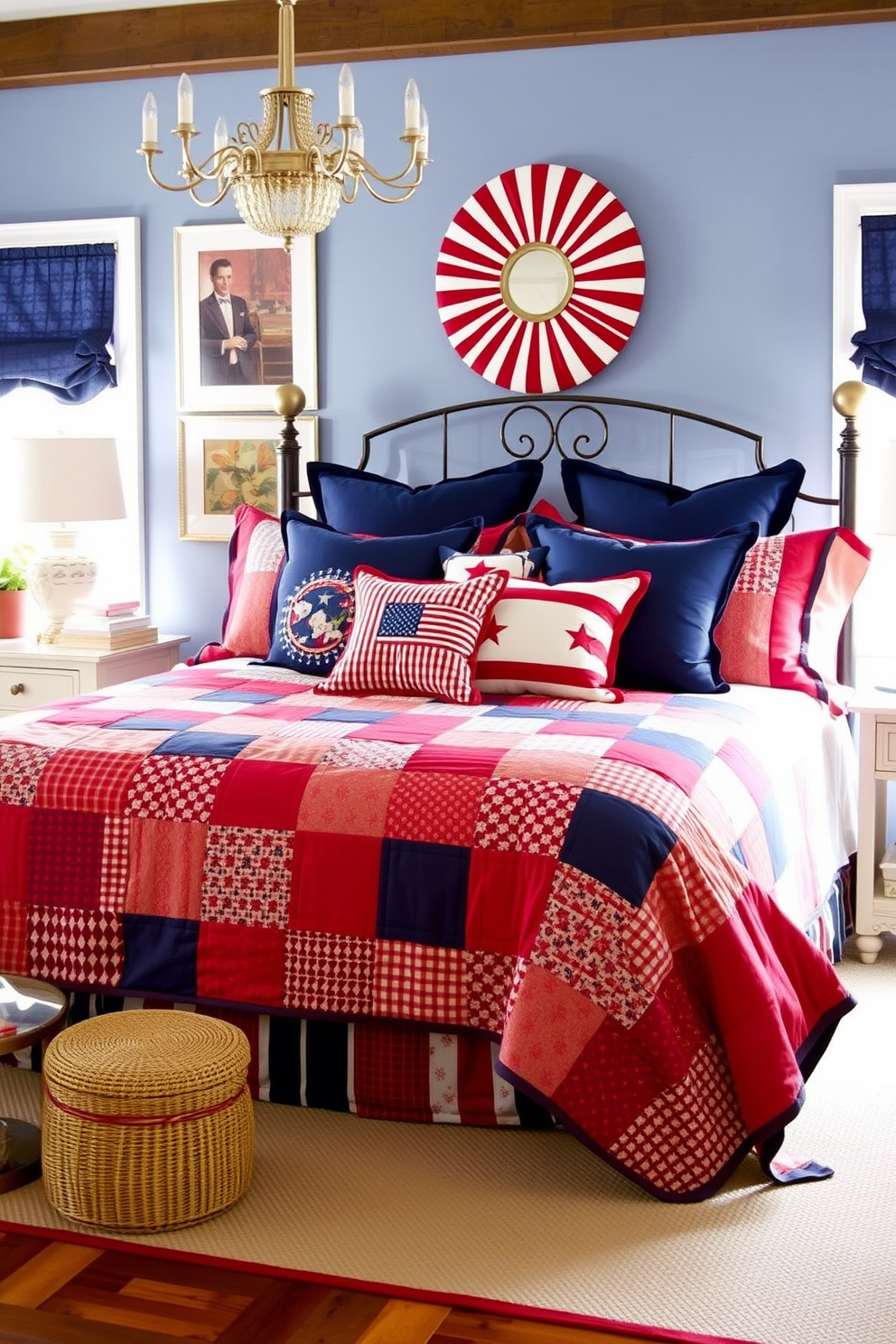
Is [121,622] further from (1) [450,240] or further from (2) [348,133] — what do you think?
(2) [348,133]

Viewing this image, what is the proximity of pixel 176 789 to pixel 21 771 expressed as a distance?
0.33 metres

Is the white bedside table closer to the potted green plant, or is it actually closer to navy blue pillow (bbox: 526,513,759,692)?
navy blue pillow (bbox: 526,513,759,692)

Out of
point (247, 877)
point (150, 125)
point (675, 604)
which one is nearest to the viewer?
point (247, 877)

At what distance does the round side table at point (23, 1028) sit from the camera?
233 centimetres

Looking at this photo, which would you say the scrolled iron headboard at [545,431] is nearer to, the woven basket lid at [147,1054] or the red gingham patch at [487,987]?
the red gingham patch at [487,987]

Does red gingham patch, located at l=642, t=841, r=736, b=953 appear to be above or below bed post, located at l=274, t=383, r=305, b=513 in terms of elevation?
below

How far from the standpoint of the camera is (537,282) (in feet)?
14.6

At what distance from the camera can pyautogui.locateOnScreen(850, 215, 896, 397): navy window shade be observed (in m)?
4.09

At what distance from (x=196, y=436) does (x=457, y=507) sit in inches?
44.4

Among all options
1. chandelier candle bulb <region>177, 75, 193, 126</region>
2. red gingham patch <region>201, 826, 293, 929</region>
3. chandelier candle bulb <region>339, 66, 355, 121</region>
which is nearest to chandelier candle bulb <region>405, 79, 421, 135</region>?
chandelier candle bulb <region>339, 66, 355, 121</region>

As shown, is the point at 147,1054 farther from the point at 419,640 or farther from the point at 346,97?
the point at 346,97

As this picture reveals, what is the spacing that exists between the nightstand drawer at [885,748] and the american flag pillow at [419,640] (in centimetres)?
101

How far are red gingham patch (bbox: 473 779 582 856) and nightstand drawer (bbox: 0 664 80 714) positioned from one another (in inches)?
90.1

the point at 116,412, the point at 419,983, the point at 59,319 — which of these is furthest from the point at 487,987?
the point at 59,319
